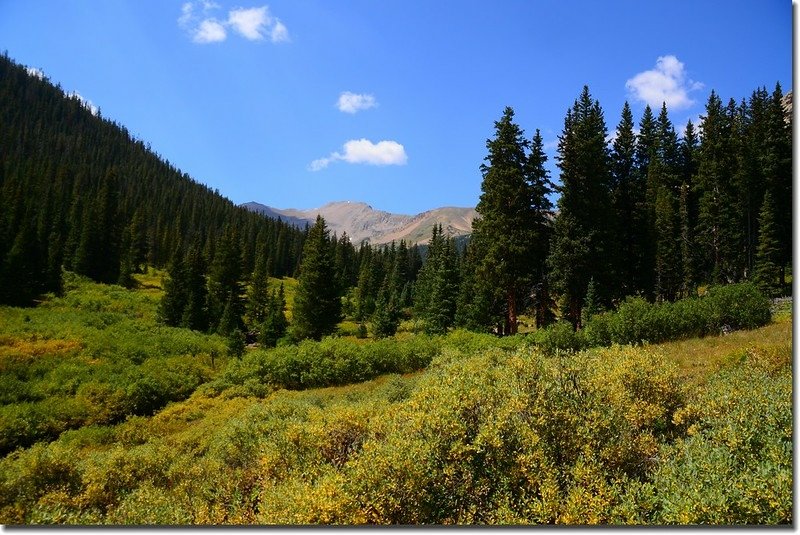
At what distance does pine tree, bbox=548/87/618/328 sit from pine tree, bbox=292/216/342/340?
2426 cm

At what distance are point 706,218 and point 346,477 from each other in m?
50.5

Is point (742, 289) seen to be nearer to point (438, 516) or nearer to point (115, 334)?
point (438, 516)

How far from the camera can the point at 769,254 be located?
116 ft

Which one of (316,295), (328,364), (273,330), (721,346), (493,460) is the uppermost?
(316,295)

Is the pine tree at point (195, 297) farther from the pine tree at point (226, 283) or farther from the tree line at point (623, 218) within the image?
the tree line at point (623, 218)

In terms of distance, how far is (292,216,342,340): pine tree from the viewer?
47156 millimetres

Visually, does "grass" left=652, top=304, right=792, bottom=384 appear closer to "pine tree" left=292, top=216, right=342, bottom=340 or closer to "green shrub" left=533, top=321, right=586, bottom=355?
"green shrub" left=533, top=321, right=586, bottom=355

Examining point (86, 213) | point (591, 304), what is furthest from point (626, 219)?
point (86, 213)

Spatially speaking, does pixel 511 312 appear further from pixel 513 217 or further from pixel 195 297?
pixel 195 297

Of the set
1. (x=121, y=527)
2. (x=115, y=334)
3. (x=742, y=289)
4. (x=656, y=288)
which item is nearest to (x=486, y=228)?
(x=742, y=289)

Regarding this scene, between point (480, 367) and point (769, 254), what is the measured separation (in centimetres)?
3481

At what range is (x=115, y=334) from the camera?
129 ft

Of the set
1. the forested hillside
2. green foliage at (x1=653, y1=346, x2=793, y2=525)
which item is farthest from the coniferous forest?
the forested hillside

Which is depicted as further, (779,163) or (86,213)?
(86,213)
